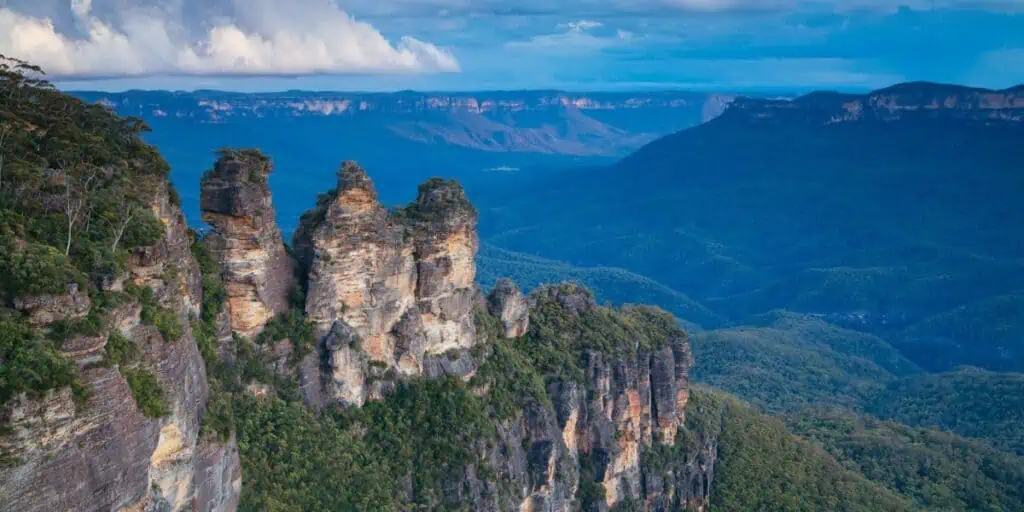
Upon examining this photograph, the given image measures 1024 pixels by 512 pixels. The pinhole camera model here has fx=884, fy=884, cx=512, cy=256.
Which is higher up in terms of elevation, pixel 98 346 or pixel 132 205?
pixel 132 205

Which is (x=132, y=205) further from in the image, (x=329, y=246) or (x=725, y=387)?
(x=725, y=387)

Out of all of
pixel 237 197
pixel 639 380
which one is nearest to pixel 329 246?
pixel 237 197

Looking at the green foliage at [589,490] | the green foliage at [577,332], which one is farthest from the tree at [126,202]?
the green foliage at [589,490]

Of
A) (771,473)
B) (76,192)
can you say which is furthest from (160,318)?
(771,473)

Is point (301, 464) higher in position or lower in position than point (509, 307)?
lower

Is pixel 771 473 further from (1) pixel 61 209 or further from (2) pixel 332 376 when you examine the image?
(1) pixel 61 209

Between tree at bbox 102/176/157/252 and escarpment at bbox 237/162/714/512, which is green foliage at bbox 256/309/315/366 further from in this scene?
tree at bbox 102/176/157/252
